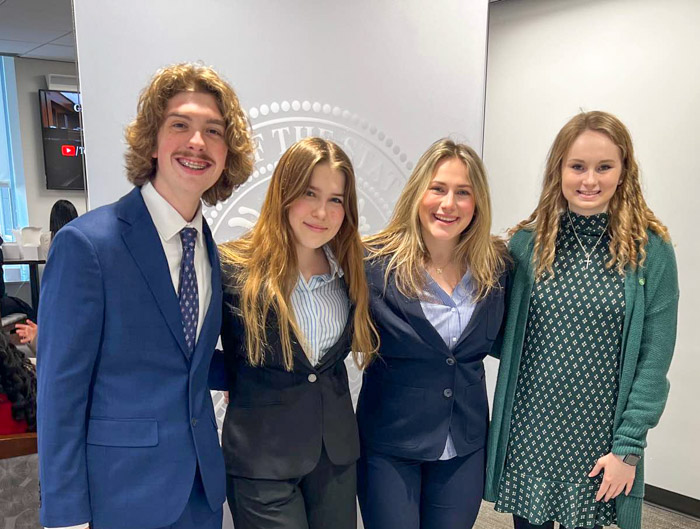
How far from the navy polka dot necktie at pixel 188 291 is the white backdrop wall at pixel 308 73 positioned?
2.05 feet

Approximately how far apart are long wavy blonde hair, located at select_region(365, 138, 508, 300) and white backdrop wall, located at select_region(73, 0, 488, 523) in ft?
2.00

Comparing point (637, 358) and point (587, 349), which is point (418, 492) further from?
point (637, 358)

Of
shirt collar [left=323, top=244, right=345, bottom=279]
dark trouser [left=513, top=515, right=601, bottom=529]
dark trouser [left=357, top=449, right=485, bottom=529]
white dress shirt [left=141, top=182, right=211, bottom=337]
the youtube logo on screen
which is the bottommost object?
dark trouser [left=513, top=515, right=601, bottom=529]

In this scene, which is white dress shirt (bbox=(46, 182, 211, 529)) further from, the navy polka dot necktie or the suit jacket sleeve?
the suit jacket sleeve

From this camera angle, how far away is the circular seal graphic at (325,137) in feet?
6.88

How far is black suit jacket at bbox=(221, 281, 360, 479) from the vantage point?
4.90 feet

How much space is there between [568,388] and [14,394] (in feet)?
6.80

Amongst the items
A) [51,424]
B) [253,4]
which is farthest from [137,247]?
[253,4]

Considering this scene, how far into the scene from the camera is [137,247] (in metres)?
1.22

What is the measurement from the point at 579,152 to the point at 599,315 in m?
0.52

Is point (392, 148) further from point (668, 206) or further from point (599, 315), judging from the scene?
point (668, 206)

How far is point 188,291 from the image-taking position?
132cm

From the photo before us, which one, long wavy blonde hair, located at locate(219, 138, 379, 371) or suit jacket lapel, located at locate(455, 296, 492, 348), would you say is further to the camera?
suit jacket lapel, located at locate(455, 296, 492, 348)

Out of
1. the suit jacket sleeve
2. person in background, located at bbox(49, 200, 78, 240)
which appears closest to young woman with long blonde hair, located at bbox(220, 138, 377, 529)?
the suit jacket sleeve
